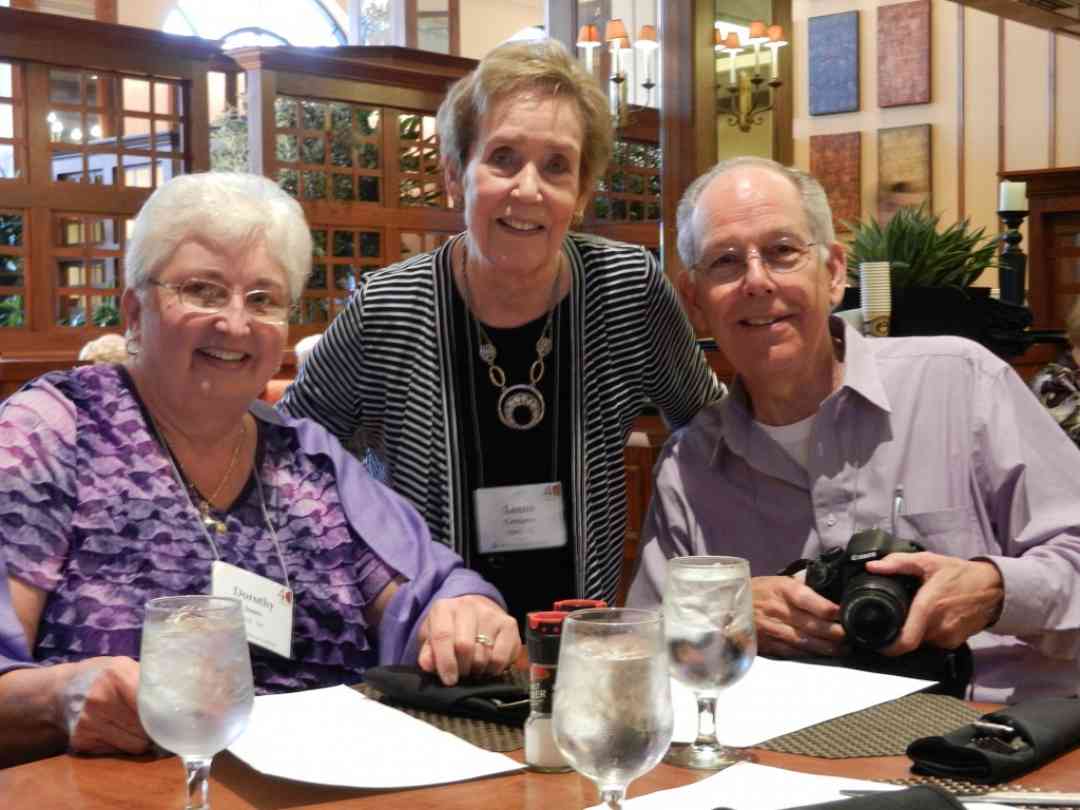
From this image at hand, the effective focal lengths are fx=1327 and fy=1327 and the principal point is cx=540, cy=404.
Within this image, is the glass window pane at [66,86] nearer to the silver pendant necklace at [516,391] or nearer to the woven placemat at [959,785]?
the silver pendant necklace at [516,391]

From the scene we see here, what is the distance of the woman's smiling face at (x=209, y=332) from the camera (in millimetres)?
1959

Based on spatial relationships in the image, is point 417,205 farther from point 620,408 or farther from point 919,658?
point 919,658

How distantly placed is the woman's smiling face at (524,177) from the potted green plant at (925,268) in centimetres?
189

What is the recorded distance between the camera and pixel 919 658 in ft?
5.95

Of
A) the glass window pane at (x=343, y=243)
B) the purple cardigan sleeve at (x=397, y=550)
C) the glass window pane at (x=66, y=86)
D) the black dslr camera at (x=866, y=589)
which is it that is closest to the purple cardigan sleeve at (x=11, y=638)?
the purple cardigan sleeve at (x=397, y=550)

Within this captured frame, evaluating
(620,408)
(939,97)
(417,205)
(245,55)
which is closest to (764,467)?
(620,408)

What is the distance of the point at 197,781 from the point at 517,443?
1348mm

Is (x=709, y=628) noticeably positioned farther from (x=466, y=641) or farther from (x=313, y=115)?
(x=313, y=115)

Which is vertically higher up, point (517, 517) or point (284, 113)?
point (284, 113)

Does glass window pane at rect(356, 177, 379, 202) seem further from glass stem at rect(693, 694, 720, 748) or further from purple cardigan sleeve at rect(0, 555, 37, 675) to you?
glass stem at rect(693, 694, 720, 748)

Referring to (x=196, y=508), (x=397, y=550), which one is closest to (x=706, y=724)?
(x=397, y=550)

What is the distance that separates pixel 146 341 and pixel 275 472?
11.0 inches

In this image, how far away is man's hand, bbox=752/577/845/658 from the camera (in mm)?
1810

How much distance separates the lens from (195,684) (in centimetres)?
120
